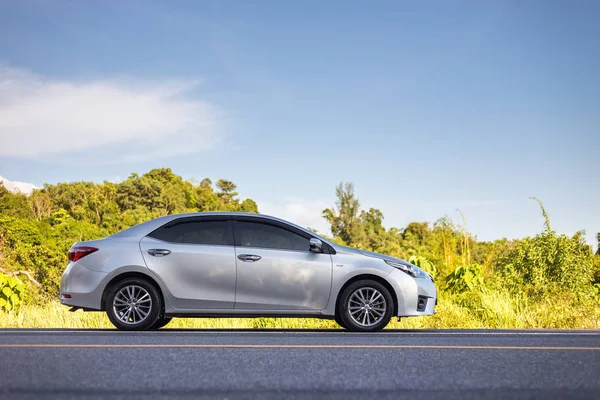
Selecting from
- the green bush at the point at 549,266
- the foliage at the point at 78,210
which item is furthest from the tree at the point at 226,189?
the green bush at the point at 549,266

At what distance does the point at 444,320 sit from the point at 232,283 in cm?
586

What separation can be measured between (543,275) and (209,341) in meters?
12.1

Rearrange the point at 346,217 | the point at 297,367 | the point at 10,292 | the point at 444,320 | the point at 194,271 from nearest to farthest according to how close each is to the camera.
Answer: the point at 297,367
the point at 194,271
the point at 444,320
the point at 10,292
the point at 346,217

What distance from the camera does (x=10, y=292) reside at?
16.0 metres

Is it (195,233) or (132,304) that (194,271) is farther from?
(132,304)

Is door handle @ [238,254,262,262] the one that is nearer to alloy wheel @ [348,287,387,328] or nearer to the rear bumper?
alloy wheel @ [348,287,387,328]

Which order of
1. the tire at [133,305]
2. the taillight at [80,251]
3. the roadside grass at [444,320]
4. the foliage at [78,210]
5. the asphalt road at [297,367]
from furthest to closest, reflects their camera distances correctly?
the foliage at [78,210]
the roadside grass at [444,320]
the taillight at [80,251]
the tire at [133,305]
the asphalt road at [297,367]

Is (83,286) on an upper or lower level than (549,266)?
lower

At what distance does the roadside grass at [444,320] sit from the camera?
14031mm

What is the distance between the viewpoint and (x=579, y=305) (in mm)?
16156

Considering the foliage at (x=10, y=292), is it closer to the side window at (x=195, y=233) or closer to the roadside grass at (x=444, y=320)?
the roadside grass at (x=444, y=320)

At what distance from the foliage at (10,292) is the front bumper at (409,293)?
894cm

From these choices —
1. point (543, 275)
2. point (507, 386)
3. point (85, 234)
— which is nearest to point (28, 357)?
point (507, 386)

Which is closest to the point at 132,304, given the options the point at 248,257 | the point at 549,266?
the point at 248,257
